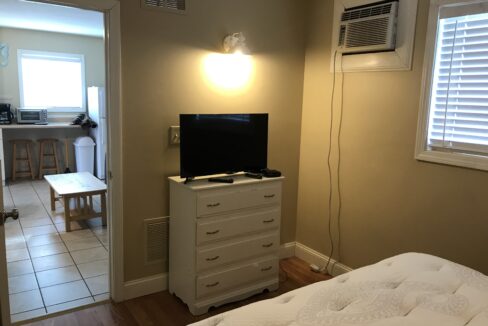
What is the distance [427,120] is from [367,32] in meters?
0.77

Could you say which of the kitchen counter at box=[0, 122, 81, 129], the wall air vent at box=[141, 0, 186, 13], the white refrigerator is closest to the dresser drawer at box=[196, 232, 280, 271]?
the wall air vent at box=[141, 0, 186, 13]

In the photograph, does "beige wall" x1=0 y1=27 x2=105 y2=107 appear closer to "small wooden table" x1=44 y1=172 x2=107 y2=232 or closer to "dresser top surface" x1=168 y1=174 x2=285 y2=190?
"small wooden table" x1=44 y1=172 x2=107 y2=232

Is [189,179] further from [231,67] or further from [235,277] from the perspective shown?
[231,67]

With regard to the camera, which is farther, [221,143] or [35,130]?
[35,130]

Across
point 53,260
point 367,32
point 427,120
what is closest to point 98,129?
point 53,260

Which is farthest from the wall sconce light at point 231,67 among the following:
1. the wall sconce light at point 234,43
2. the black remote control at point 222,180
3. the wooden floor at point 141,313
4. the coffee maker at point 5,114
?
the coffee maker at point 5,114

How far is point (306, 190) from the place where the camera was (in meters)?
3.65

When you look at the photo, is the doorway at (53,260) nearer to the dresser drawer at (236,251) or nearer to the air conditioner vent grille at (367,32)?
the dresser drawer at (236,251)

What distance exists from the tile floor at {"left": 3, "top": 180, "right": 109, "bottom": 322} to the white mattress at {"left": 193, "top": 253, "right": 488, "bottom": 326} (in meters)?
1.89

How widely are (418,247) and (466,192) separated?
538 millimetres

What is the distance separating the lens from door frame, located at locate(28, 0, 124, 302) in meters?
2.58

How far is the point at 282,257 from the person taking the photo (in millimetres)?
3768

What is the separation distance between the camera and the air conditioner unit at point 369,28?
2.72 metres

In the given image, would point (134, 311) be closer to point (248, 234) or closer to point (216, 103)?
point (248, 234)
